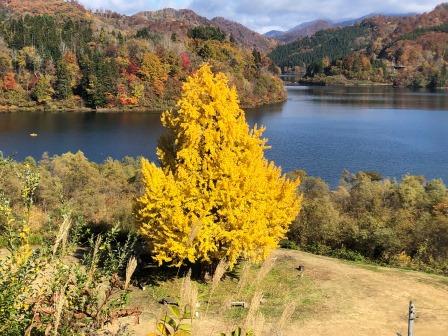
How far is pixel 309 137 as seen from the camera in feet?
222

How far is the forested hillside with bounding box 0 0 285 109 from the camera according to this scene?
100 metres

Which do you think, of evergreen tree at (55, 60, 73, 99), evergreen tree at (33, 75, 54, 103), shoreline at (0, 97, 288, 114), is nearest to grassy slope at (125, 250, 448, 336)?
shoreline at (0, 97, 288, 114)

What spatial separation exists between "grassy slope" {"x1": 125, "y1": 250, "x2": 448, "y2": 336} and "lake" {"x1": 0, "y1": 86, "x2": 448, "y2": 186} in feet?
88.5

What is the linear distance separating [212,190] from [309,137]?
54.2m

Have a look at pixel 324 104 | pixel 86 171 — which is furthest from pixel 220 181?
pixel 324 104

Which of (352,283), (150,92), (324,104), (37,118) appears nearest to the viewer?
(352,283)

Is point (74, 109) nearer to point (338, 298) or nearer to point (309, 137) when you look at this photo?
point (309, 137)

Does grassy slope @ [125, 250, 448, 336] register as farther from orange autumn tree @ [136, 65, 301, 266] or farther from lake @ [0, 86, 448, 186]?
lake @ [0, 86, 448, 186]

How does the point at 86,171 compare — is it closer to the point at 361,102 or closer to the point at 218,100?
the point at 218,100

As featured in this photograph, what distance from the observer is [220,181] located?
48.7ft

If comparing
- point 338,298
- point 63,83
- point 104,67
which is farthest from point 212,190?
point 104,67

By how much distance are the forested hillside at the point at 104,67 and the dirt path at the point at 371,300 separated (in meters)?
88.1

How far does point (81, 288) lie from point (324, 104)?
11402 cm

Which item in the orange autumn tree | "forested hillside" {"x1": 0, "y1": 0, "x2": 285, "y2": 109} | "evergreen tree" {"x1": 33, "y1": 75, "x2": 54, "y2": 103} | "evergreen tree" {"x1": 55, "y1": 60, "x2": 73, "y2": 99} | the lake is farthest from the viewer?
"forested hillside" {"x1": 0, "y1": 0, "x2": 285, "y2": 109}
